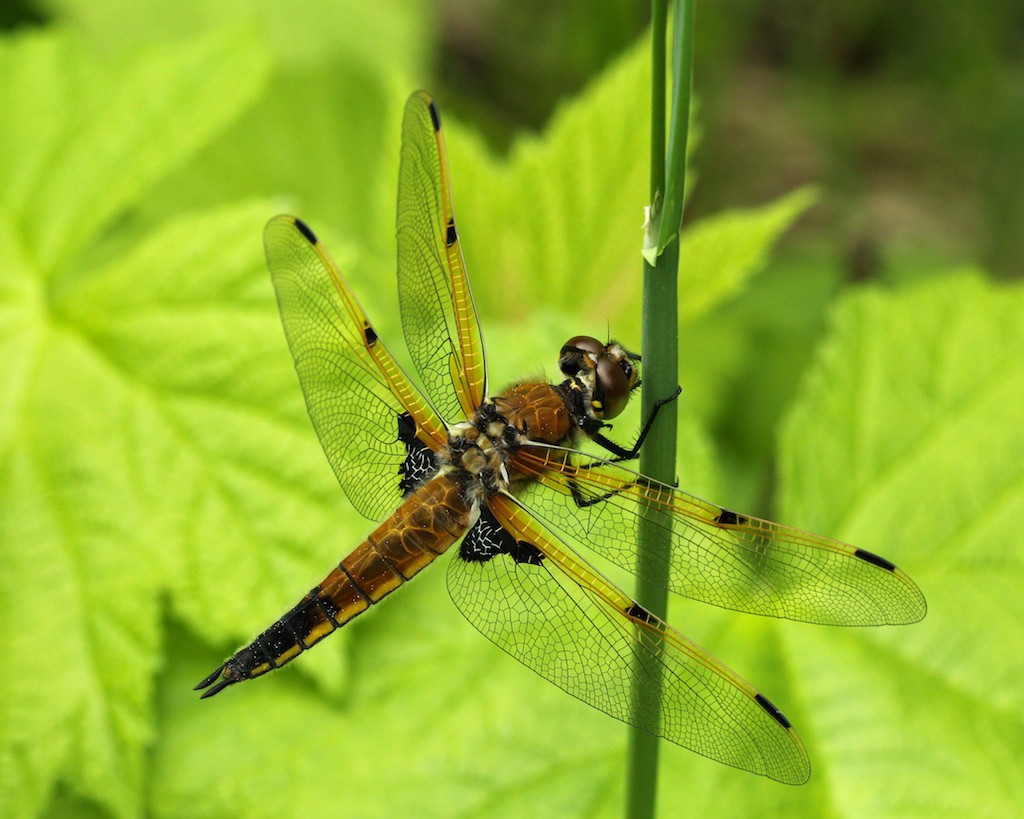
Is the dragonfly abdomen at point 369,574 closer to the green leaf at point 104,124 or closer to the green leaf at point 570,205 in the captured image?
the green leaf at point 570,205

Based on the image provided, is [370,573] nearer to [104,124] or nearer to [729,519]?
[729,519]

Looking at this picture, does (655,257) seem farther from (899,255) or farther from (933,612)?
(899,255)

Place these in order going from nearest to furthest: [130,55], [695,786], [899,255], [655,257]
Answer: [655,257]
[695,786]
[130,55]
[899,255]

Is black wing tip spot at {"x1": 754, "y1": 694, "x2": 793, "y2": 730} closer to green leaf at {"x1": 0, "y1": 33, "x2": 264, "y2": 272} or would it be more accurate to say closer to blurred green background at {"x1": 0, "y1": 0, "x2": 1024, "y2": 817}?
blurred green background at {"x1": 0, "y1": 0, "x2": 1024, "y2": 817}

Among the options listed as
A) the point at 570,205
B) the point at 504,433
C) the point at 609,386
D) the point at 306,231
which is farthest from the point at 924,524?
the point at 306,231

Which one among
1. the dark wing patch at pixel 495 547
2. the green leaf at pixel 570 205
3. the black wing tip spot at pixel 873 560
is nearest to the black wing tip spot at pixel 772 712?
the black wing tip spot at pixel 873 560

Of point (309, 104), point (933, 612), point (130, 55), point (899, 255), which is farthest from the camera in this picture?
point (899, 255)

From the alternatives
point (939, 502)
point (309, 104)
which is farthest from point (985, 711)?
point (309, 104)
